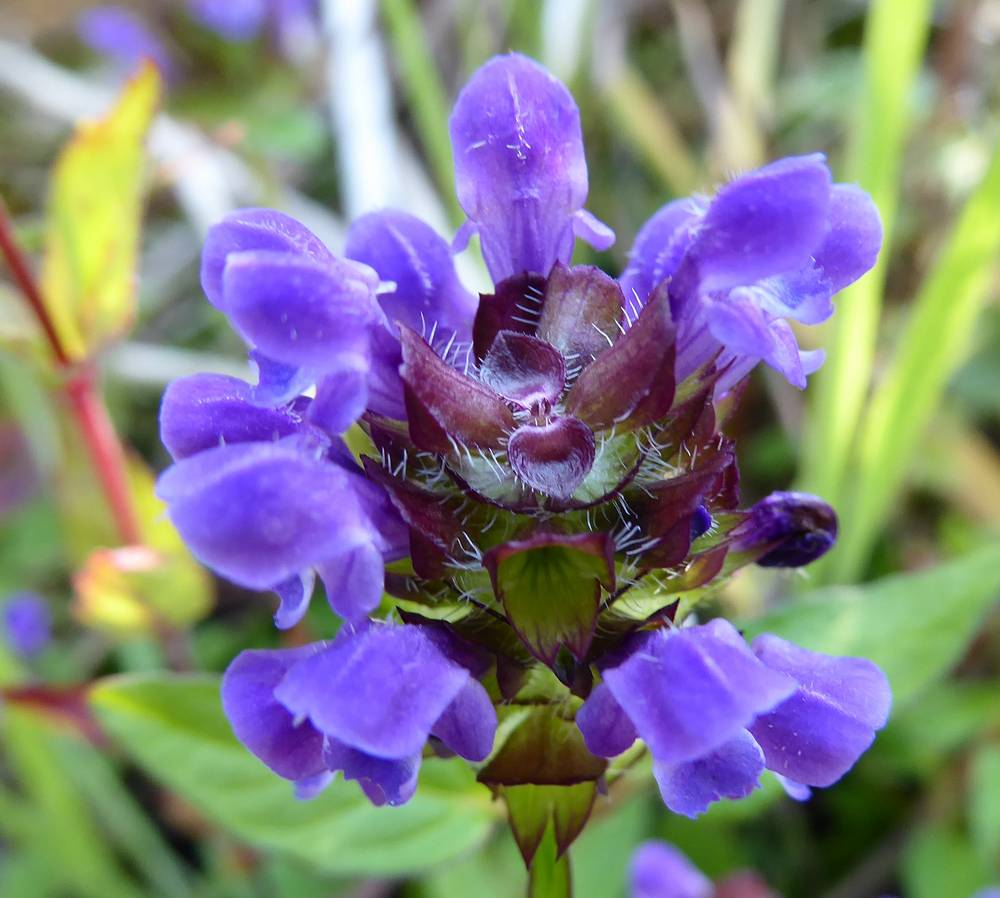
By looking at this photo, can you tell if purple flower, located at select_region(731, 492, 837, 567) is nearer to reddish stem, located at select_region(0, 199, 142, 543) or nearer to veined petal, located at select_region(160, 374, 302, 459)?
veined petal, located at select_region(160, 374, 302, 459)

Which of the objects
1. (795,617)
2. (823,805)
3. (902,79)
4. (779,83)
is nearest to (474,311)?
(795,617)

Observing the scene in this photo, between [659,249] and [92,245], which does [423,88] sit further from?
[659,249]

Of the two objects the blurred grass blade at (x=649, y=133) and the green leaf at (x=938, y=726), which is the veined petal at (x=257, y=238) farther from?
the blurred grass blade at (x=649, y=133)

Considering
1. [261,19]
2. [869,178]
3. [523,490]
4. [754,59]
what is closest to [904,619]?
[523,490]

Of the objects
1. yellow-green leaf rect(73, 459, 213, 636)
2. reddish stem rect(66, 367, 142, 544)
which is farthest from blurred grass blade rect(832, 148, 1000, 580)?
reddish stem rect(66, 367, 142, 544)

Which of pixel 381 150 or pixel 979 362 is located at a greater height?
pixel 381 150

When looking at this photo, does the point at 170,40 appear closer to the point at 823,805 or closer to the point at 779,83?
the point at 779,83

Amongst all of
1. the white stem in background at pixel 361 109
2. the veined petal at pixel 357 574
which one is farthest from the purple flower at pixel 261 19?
the veined petal at pixel 357 574
